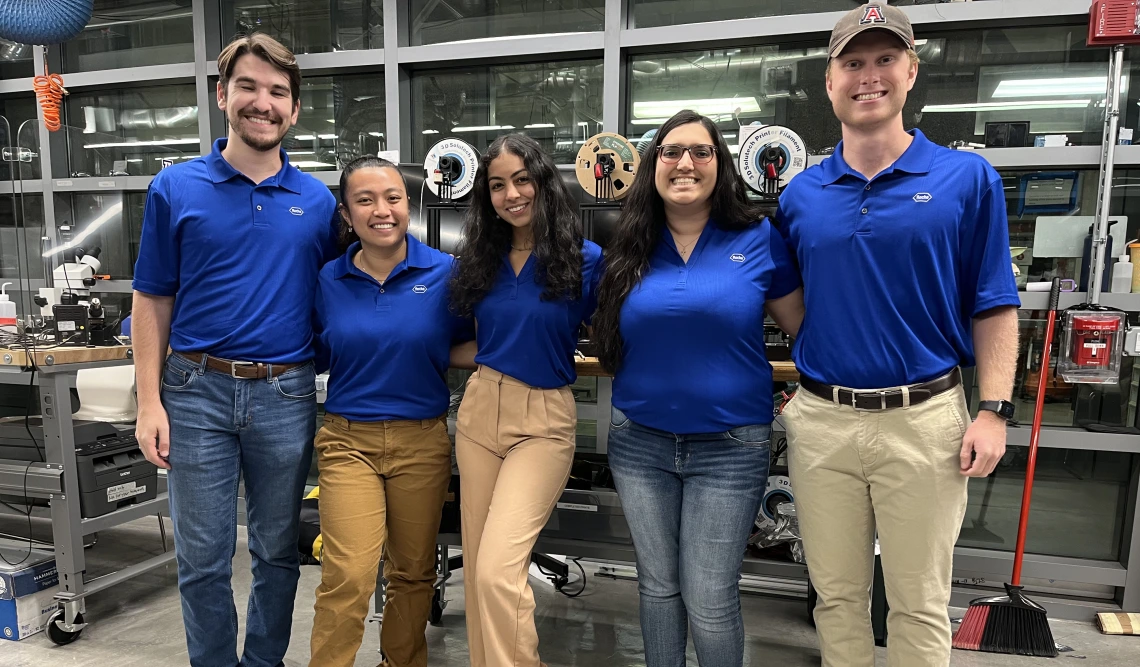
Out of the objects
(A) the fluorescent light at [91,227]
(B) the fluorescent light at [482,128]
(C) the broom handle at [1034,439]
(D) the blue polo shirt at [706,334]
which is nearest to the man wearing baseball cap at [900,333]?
(D) the blue polo shirt at [706,334]

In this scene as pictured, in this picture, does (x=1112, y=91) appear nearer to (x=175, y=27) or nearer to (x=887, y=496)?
(x=887, y=496)

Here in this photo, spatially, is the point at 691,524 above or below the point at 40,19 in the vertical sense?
below

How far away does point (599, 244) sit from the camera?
266 cm

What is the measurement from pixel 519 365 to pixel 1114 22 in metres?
2.92

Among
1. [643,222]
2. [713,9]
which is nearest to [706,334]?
[643,222]

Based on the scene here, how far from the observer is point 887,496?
1451mm

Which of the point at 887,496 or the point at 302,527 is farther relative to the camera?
the point at 302,527

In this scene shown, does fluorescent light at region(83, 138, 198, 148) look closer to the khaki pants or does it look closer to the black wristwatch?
the khaki pants

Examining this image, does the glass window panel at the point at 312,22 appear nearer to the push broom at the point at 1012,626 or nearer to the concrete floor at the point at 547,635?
the concrete floor at the point at 547,635

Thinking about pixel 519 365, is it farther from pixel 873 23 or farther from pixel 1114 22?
pixel 1114 22

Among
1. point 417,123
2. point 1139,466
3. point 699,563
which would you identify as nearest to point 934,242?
point 699,563

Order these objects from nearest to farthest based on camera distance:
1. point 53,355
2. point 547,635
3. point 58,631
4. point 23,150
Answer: point 53,355 → point 58,631 → point 547,635 → point 23,150

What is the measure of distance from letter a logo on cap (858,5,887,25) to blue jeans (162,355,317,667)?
1716 mm

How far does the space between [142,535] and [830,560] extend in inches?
148
